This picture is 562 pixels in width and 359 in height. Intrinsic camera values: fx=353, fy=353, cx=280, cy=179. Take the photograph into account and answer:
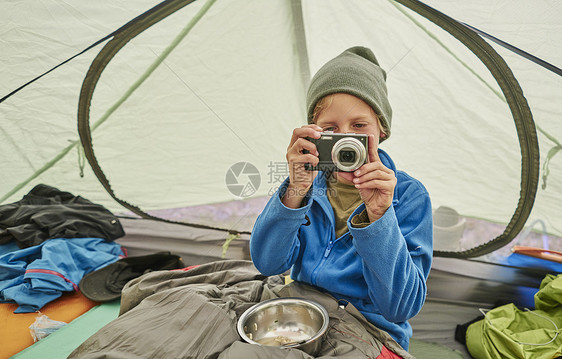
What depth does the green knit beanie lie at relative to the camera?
99cm

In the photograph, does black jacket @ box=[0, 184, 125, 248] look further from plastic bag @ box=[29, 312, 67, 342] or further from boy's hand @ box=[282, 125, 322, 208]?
boy's hand @ box=[282, 125, 322, 208]

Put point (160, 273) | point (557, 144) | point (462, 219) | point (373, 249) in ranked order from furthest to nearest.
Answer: point (462, 219) → point (557, 144) → point (160, 273) → point (373, 249)

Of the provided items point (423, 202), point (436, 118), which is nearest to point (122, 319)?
point (423, 202)

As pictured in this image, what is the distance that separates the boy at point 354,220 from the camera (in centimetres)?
80

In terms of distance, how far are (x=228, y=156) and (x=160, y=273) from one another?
813mm

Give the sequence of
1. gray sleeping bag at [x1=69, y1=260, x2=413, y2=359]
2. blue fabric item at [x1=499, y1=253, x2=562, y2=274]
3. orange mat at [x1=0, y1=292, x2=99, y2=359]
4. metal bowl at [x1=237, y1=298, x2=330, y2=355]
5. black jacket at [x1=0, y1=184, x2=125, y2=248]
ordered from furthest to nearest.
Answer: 1. black jacket at [x1=0, y1=184, x2=125, y2=248]
2. blue fabric item at [x1=499, y1=253, x2=562, y2=274]
3. orange mat at [x1=0, y1=292, x2=99, y2=359]
4. metal bowl at [x1=237, y1=298, x2=330, y2=355]
5. gray sleeping bag at [x1=69, y1=260, x2=413, y2=359]

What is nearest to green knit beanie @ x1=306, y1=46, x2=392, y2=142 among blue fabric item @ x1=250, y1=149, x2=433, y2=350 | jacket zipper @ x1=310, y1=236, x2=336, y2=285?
blue fabric item @ x1=250, y1=149, x2=433, y2=350

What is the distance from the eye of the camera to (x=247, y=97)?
5.94ft


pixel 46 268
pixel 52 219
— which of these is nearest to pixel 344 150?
pixel 46 268

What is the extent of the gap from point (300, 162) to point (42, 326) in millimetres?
1233

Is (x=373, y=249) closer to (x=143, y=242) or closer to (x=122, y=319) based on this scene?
(x=122, y=319)

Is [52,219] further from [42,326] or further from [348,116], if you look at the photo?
[348,116]

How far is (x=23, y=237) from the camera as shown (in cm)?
174

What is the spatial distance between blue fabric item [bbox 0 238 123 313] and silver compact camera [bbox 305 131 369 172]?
138 centimetres
